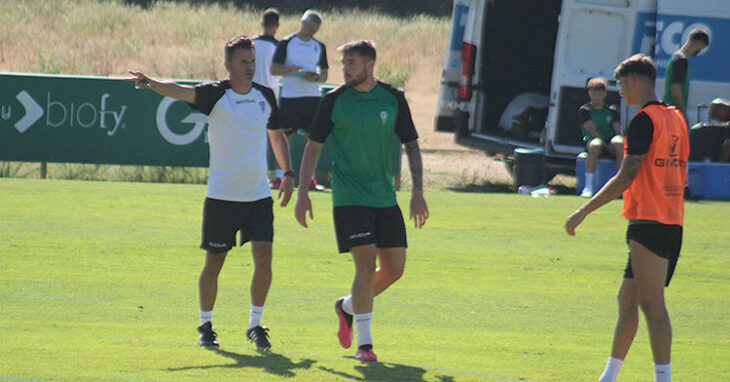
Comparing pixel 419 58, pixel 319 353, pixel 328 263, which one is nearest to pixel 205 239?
pixel 319 353

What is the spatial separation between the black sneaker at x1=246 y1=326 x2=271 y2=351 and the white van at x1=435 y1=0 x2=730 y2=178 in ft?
28.2

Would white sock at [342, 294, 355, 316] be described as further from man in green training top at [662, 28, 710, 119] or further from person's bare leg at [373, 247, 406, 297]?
man in green training top at [662, 28, 710, 119]

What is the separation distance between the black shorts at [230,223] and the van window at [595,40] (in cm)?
850

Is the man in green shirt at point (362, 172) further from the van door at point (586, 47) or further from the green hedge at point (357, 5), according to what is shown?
the green hedge at point (357, 5)

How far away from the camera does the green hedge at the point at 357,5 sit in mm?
51656

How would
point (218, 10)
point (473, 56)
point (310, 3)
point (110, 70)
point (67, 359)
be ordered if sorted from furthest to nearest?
1. point (310, 3)
2. point (218, 10)
3. point (110, 70)
4. point (473, 56)
5. point (67, 359)

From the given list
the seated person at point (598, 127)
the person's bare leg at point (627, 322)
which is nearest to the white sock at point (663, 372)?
the person's bare leg at point (627, 322)

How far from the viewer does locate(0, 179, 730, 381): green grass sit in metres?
6.08

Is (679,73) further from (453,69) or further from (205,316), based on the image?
(205,316)

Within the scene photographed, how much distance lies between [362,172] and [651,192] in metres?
1.68

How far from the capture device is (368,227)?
20.5ft

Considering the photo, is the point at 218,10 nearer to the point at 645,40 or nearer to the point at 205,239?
the point at 645,40

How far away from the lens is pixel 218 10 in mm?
47344

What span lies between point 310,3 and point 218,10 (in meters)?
8.17
